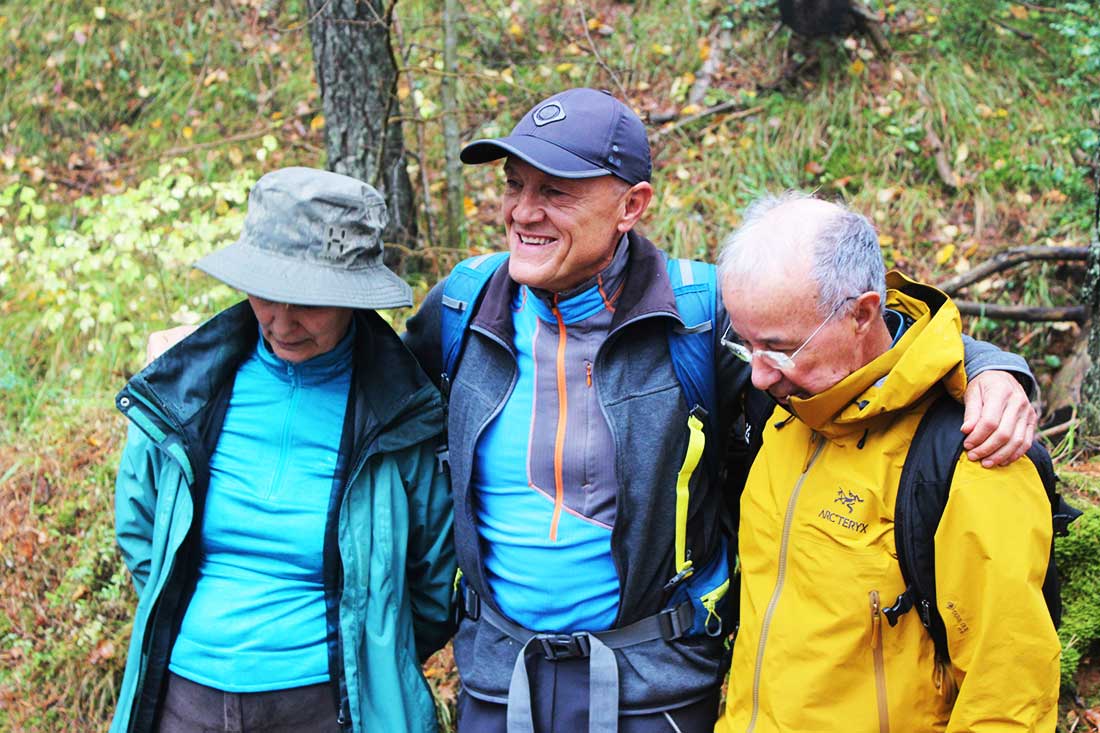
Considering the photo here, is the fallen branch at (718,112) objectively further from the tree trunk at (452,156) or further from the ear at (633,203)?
the ear at (633,203)

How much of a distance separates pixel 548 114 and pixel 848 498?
1.20m

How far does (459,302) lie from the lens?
271 cm

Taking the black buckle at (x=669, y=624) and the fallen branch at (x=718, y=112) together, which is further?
the fallen branch at (x=718, y=112)

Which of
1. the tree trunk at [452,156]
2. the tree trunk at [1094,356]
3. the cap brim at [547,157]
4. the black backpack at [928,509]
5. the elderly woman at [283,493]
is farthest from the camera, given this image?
the tree trunk at [452,156]

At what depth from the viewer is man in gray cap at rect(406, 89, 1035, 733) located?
2410 millimetres

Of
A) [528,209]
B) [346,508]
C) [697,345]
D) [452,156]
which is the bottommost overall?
[346,508]

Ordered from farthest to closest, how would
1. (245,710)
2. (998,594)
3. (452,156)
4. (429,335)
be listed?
(452,156)
(429,335)
(245,710)
(998,594)

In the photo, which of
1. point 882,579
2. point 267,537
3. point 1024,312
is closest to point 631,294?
point 882,579

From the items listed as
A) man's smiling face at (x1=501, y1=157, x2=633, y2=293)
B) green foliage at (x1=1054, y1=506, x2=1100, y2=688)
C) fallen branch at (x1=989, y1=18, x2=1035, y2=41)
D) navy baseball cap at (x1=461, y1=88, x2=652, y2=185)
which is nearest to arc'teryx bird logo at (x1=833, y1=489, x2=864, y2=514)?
man's smiling face at (x1=501, y1=157, x2=633, y2=293)

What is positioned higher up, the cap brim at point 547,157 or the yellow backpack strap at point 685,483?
the cap brim at point 547,157

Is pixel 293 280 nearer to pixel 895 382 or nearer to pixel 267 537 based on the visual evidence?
pixel 267 537

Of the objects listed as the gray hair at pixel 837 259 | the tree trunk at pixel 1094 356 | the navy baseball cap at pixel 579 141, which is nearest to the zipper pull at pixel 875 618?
the gray hair at pixel 837 259

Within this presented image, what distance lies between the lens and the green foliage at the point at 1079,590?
3.06 metres

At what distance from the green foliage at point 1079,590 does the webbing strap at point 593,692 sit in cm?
163
